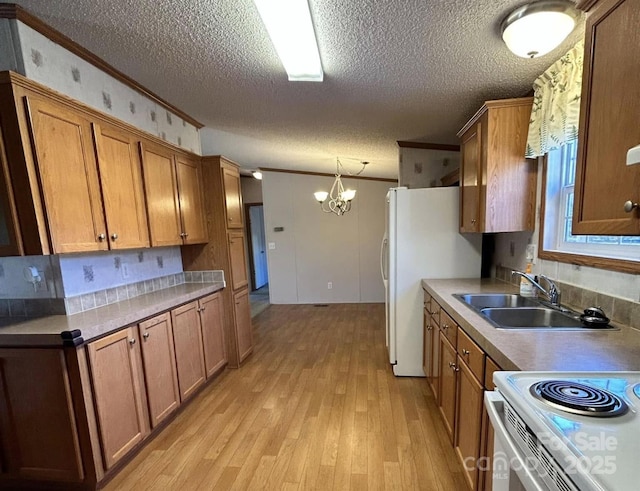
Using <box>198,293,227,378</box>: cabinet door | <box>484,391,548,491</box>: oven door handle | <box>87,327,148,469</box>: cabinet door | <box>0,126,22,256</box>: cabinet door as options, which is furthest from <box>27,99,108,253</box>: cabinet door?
<box>484,391,548,491</box>: oven door handle

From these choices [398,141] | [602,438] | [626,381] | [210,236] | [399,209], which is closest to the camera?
[602,438]

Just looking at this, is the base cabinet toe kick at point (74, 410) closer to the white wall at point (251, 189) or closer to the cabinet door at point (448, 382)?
the cabinet door at point (448, 382)

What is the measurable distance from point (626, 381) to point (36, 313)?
275 cm

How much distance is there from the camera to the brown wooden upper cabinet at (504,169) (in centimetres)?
185

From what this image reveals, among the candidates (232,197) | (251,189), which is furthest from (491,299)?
(251,189)

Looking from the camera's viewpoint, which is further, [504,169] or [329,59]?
[504,169]

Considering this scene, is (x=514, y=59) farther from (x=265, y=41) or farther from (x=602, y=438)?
(x=602, y=438)

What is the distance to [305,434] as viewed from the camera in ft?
6.54

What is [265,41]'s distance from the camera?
155 centimetres

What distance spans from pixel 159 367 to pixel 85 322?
2.04 ft

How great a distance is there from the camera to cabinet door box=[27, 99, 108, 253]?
1.41 m

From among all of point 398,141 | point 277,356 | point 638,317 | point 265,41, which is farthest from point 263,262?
point 638,317

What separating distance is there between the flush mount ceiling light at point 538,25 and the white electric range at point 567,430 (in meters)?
1.33

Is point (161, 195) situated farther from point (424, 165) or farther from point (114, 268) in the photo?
point (424, 165)
